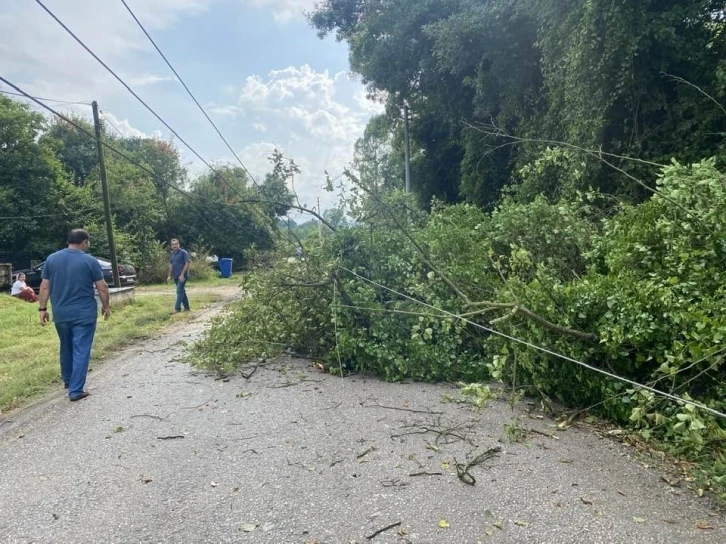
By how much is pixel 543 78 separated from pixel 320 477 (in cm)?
1171

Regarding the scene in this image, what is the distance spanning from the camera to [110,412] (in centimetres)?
473

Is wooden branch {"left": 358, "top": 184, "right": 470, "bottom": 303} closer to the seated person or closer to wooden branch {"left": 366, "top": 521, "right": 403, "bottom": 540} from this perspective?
wooden branch {"left": 366, "top": 521, "right": 403, "bottom": 540}

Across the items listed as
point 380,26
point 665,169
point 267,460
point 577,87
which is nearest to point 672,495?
point 267,460

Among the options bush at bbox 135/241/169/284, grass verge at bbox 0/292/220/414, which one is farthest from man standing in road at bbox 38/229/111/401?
bush at bbox 135/241/169/284

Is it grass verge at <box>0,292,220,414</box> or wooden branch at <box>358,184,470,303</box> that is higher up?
wooden branch at <box>358,184,470,303</box>

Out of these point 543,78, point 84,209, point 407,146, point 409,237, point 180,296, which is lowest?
point 180,296

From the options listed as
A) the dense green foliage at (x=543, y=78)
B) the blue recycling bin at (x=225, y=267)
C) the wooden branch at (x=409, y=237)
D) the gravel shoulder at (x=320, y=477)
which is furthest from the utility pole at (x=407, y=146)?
the gravel shoulder at (x=320, y=477)

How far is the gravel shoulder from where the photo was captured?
2695 mm

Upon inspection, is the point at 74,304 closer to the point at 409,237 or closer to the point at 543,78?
the point at 409,237

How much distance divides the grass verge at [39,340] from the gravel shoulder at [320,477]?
2.87ft

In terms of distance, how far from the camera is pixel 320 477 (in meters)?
3.31

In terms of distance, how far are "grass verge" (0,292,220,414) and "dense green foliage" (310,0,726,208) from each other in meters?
5.07

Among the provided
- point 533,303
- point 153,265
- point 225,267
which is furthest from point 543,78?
point 153,265

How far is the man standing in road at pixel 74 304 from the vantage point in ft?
17.0
